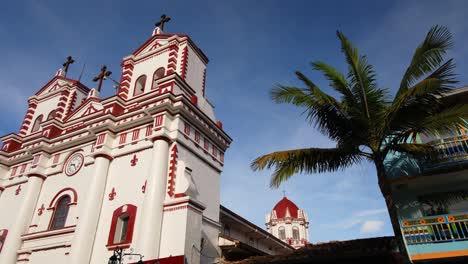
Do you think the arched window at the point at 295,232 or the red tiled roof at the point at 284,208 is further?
→ the red tiled roof at the point at 284,208

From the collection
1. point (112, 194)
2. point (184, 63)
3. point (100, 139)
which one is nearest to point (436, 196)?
point (184, 63)

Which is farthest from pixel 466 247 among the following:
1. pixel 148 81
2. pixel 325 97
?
pixel 148 81

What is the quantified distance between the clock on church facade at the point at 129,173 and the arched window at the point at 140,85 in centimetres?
8

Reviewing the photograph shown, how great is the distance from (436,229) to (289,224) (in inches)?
1370

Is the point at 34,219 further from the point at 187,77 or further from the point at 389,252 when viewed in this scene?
the point at 389,252

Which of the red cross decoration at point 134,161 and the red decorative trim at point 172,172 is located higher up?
the red cross decoration at point 134,161

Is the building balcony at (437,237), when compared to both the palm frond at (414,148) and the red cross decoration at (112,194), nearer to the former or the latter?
the palm frond at (414,148)

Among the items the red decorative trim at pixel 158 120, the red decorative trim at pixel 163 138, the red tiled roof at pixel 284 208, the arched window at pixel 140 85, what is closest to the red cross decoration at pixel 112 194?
the red decorative trim at pixel 163 138

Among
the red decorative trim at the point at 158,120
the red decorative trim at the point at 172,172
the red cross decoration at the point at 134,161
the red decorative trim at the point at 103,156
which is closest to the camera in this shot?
the red decorative trim at the point at 172,172

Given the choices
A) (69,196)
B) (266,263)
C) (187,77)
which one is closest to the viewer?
(266,263)

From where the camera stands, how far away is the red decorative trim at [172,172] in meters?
15.5

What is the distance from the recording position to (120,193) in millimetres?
16781

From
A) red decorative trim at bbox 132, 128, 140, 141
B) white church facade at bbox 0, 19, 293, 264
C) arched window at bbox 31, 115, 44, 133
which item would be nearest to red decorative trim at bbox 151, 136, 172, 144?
white church facade at bbox 0, 19, 293, 264

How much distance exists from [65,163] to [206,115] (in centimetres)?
877
